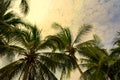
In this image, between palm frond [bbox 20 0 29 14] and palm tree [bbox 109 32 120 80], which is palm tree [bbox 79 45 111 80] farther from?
palm frond [bbox 20 0 29 14]

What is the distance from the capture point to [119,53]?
98.4 ft

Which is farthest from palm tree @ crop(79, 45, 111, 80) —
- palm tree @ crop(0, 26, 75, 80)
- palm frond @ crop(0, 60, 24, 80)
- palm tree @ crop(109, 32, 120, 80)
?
palm frond @ crop(0, 60, 24, 80)

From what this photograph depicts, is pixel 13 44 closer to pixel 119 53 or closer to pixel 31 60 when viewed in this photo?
pixel 31 60

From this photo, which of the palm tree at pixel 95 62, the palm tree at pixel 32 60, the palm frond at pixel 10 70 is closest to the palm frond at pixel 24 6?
the palm tree at pixel 32 60

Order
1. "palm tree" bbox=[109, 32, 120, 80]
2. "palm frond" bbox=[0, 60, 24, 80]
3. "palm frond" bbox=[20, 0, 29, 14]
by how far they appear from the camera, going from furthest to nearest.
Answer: "palm tree" bbox=[109, 32, 120, 80] < "palm frond" bbox=[0, 60, 24, 80] < "palm frond" bbox=[20, 0, 29, 14]

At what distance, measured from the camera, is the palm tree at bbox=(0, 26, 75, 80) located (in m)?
25.5

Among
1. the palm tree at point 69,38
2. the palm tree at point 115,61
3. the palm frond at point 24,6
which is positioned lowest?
the palm tree at point 115,61

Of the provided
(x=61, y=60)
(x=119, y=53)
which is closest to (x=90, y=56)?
(x=119, y=53)

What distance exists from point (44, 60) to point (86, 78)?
26.9ft

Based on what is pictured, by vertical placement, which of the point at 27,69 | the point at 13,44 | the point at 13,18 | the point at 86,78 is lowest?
the point at 86,78

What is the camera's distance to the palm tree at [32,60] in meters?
25.5

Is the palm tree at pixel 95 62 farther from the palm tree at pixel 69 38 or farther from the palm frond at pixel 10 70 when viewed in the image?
the palm frond at pixel 10 70

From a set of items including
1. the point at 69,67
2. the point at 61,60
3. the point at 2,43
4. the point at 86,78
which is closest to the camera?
the point at 2,43

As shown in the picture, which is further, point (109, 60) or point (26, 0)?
point (109, 60)
